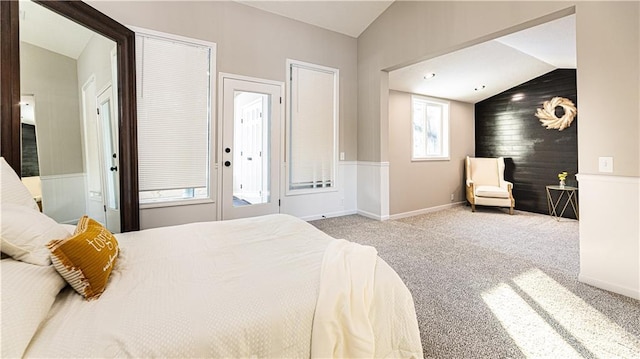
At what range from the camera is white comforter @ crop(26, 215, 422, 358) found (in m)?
0.81

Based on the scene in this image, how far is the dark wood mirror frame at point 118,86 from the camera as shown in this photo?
6.23ft

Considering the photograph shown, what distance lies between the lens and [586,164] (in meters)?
2.25

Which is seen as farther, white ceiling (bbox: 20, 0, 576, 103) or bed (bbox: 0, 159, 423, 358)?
white ceiling (bbox: 20, 0, 576, 103)

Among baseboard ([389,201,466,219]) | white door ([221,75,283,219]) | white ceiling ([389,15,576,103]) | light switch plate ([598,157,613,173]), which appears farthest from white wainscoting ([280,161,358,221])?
light switch plate ([598,157,613,173])

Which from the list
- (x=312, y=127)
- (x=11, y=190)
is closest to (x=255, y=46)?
(x=312, y=127)

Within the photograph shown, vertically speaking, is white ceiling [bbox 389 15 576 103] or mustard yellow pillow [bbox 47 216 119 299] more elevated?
white ceiling [bbox 389 15 576 103]

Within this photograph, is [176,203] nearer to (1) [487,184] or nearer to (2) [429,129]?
(2) [429,129]

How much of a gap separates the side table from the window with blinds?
3776mm

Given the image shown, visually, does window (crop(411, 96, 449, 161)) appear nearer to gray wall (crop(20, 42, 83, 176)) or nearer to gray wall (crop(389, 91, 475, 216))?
gray wall (crop(389, 91, 475, 216))

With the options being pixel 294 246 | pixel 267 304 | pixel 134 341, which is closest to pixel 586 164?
pixel 294 246

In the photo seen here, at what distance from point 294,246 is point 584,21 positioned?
2893 millimetres

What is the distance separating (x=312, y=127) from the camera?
4359mm

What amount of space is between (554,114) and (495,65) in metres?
1.52

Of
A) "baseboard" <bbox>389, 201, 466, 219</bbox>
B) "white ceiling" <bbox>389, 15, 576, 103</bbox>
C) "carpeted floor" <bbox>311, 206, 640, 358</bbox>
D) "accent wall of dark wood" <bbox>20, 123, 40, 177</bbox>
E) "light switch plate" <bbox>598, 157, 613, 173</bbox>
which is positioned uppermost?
"white ceiling" <bbox>389, 15, 576, 103</bbox>
